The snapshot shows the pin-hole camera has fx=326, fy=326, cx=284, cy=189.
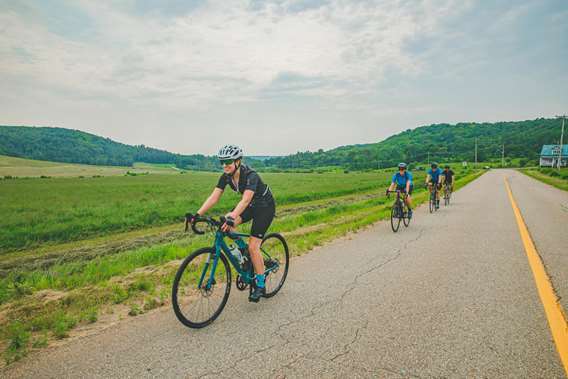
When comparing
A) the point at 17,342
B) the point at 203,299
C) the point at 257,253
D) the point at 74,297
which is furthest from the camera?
the point at 74,297

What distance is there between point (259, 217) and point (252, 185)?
0.56 m

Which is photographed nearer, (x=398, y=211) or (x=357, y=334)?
(x=357, y=334)

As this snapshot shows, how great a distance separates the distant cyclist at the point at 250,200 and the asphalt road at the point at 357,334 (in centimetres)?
63

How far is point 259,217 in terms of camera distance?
4.78 meters

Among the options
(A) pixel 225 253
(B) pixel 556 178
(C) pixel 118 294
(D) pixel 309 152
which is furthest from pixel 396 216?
(D) pixel 309 152

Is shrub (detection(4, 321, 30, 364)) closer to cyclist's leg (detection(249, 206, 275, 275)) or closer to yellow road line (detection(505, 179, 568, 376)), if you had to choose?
cyclist's leg (detection(249, 206, 275, 275))

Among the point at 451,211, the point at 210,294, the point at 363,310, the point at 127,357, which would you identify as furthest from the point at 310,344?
the point at 451,211

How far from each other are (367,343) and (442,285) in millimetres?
2491

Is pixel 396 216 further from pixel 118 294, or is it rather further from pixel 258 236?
pixel 118 294

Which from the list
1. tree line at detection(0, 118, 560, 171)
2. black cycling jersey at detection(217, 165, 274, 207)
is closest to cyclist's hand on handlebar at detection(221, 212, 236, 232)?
black cycling jersey at detection(217, 165, 274, 207)

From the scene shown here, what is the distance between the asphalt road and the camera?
3.10 m

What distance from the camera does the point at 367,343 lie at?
353 cm

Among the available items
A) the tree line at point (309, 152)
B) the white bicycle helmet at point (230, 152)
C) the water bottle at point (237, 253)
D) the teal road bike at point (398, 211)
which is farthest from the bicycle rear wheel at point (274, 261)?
the tree line at point (309, 152)

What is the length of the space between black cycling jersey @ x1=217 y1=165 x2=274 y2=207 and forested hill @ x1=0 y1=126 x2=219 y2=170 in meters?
149
